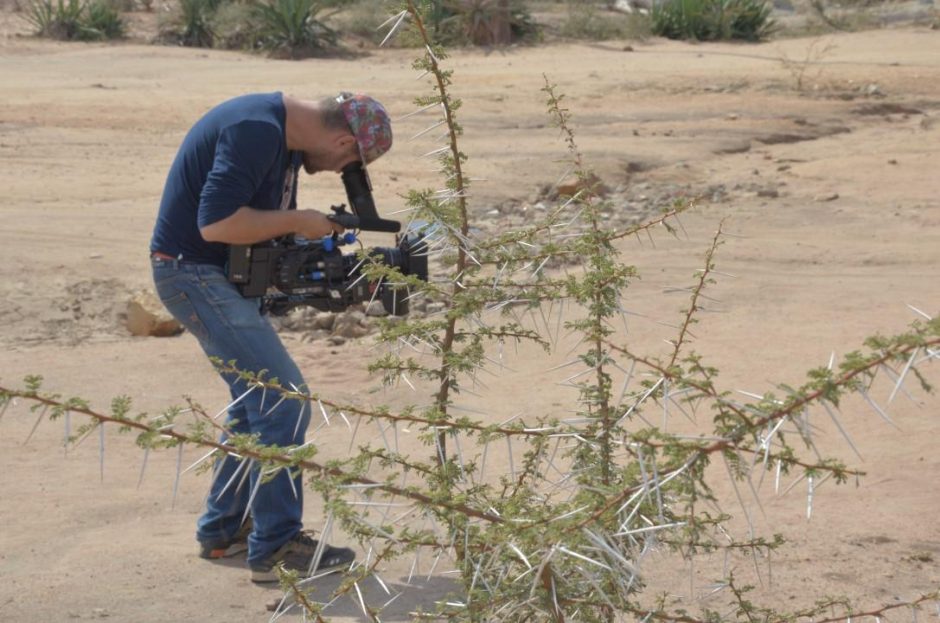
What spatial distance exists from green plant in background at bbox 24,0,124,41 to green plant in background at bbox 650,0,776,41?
28.3ft

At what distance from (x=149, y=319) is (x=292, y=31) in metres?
13.0

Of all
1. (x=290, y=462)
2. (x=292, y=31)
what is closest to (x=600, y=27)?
(x=292, y=31)

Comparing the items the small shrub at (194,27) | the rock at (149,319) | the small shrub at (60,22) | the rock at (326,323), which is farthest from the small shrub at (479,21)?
the rock at (149,319)

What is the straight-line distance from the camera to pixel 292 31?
65.6 feet

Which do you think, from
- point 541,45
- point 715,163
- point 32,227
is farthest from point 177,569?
point 541,45

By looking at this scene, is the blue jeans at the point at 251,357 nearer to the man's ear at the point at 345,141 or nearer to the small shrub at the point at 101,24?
the man's ear at the point at 345,141

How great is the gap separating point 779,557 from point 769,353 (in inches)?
96.1

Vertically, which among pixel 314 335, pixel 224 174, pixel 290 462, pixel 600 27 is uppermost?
pixel 224 174

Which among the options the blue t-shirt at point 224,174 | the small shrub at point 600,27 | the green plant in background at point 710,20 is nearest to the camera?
the blue t-shirt at point 224,174

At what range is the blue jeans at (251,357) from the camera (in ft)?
14.1

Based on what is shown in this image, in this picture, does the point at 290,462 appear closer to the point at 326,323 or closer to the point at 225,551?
the point at 225,551

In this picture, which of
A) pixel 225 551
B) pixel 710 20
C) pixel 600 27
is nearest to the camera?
pixel 225 551

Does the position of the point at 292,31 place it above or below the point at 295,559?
above

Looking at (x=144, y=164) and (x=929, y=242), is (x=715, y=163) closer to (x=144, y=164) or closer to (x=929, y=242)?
(x=929, y=242)
